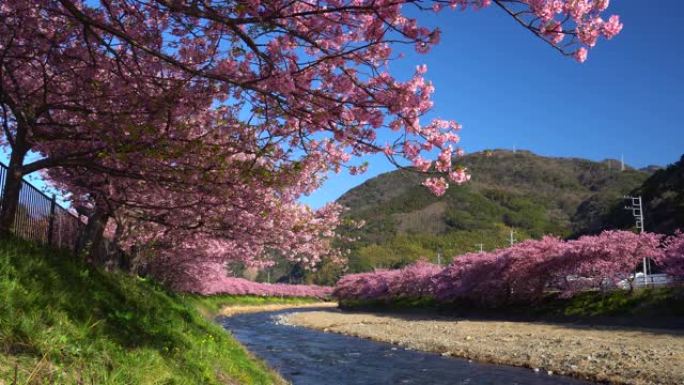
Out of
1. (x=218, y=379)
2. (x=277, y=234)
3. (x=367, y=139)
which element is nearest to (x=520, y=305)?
(x=277, y=234)

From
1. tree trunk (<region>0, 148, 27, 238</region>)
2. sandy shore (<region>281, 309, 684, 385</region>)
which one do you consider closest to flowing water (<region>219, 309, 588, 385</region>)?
sandy shore (<region>281, 309, 684, 385</region>)

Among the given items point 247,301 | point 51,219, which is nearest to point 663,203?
point 247,301

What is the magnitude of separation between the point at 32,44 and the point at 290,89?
4.74m

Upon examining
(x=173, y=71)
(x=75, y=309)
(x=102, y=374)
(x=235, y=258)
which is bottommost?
(x=102, y=374)

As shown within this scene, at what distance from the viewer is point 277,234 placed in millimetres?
16297

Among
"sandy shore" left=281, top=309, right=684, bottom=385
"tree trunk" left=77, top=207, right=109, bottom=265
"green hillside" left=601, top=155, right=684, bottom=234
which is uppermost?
"green hillside" left=601, top=155, right=684, bottom=234

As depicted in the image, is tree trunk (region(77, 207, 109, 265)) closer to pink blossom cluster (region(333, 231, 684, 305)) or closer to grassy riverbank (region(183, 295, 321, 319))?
pink blossom cluster (region(333, 231, 684, 305))

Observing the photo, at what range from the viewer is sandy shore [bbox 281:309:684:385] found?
→ 1931 centimetres

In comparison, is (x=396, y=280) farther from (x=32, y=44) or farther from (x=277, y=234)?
(x=32, y=44)

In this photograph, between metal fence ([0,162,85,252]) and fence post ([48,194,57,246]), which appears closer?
metal fence ([0,162,85,252])

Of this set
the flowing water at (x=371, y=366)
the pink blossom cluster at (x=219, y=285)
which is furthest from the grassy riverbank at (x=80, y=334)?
the pink blossom cluster at (x=219, y=285)

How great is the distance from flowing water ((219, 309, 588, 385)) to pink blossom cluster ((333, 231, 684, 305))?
50.8ft

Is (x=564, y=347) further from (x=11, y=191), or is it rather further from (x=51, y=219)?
(x=11, y=191)

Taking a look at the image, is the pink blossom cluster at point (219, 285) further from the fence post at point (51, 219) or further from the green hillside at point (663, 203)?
the green hillside at point (663, 203)
